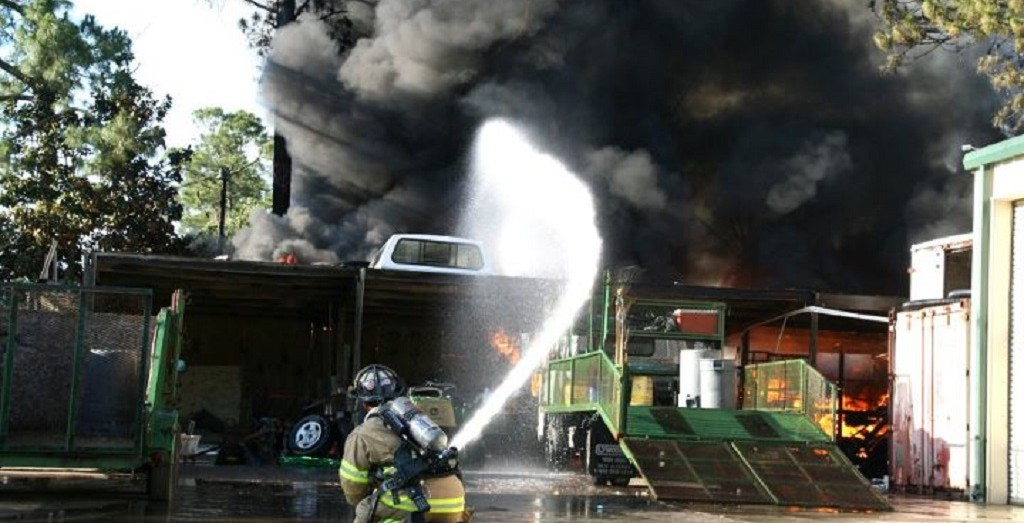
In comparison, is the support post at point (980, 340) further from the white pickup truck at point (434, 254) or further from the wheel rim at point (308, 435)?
the white pickup truck at point (434, 254)

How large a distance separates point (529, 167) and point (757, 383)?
1466cm

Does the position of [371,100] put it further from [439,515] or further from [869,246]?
[439,515]

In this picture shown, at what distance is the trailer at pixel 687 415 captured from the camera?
50.4ft

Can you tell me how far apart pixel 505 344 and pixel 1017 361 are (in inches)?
408

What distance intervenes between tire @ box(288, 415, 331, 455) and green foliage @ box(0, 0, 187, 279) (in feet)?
39.5

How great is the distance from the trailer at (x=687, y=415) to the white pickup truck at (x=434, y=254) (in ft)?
15.5

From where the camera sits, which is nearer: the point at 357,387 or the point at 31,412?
the point at 357,387

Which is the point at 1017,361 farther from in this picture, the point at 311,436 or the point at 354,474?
the point at 354,474

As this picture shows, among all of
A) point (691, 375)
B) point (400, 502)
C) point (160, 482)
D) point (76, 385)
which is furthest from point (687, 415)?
point (400, 502)

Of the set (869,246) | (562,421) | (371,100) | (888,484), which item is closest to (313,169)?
(371,100)

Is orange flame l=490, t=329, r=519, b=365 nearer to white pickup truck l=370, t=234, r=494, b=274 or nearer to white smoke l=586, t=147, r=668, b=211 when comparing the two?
white pickup truck l=370, t=234, r=494, b=274

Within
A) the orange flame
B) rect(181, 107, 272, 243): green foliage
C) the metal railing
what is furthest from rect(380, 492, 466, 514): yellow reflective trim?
rect(181, 107, 272, 243): green foliage

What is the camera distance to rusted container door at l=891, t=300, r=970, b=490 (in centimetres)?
1800

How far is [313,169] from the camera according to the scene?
3409cm
